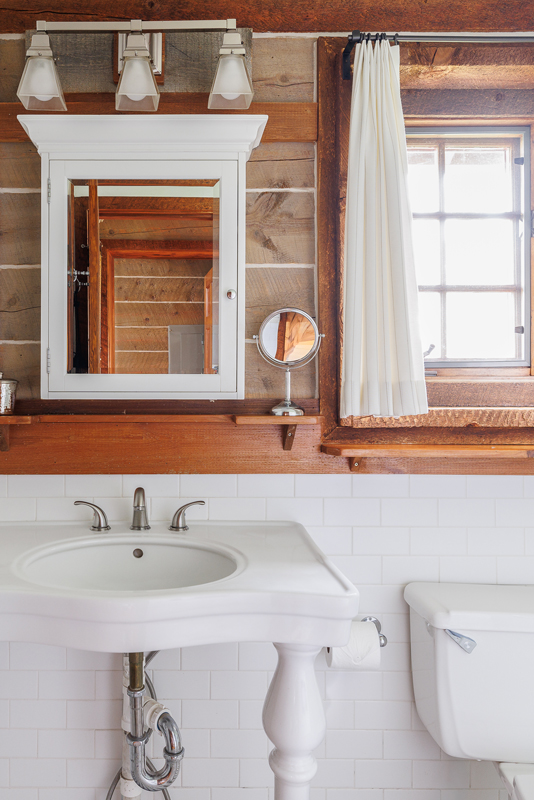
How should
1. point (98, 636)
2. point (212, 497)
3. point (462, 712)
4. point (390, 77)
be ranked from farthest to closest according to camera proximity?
point (212, 497)
point (390, 77)
point (462, 712)
point (98, 636)

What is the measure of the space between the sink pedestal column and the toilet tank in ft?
1.29

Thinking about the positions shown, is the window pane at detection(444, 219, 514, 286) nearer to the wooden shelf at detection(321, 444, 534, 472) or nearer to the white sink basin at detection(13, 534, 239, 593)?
the wooden shelf at detection(321, 444, 534, 472)

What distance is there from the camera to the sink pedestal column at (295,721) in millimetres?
987

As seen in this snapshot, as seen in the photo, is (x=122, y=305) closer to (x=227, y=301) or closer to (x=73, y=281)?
(x=73, y=281)

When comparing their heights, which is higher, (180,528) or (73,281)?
(73,281)

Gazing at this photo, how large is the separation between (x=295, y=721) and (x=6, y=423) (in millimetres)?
974

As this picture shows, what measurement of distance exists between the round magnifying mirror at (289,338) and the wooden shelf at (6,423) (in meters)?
0.65

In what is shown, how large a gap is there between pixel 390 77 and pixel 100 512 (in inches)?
53.2

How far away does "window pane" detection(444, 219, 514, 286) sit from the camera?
1.59 meters

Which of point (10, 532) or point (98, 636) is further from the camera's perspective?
point (10, 532)

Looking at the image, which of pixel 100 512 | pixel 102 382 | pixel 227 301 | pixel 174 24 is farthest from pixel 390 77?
pixel 100 512

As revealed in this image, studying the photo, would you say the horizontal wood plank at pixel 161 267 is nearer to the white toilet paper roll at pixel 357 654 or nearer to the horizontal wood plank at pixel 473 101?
the horizontal wood plank at pixel 473 101

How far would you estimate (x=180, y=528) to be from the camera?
1.37 metres

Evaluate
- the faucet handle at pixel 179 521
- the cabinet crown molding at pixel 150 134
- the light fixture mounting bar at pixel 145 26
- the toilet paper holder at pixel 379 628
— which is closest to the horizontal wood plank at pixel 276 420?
the faucet handle at pixel 179 521
